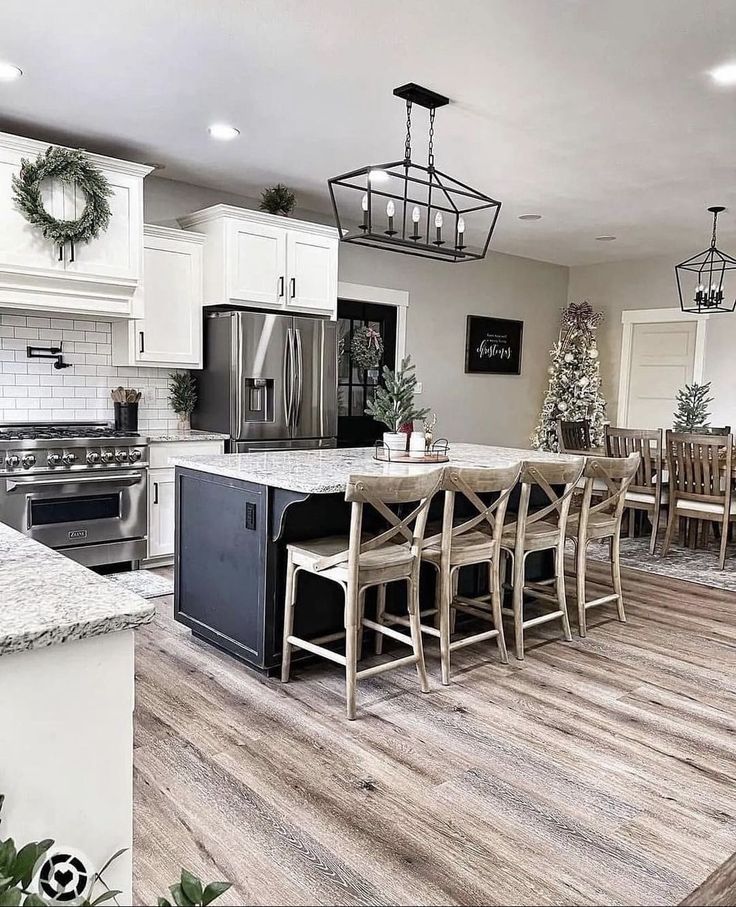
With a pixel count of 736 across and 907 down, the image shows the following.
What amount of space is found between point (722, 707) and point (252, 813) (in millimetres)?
2024

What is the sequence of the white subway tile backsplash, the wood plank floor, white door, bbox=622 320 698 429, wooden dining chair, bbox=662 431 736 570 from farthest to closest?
white door, bbox=622 320 698 429, wooden dining chair, bbox=662 431 736 570, the white subway tile backsplash, the wood plank floor

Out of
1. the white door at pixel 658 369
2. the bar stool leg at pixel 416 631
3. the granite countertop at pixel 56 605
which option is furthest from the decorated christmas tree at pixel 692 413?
the granite countertop at pixel 56 605

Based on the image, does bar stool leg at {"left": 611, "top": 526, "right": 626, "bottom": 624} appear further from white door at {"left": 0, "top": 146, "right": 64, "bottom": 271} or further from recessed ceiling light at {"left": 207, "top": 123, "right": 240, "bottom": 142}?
white door at {"left": 0, "top": 146, "right": 64, "bottom": 271}

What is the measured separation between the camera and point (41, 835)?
1295mm

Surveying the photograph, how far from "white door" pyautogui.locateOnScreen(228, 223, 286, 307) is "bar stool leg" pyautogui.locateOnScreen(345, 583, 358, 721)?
293 centimetres

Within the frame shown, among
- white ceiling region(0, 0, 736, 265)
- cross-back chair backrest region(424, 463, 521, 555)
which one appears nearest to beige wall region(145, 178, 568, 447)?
white ceiling region(0, 0, 736, 265)

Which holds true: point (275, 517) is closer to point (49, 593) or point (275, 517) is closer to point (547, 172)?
point (49, 593)

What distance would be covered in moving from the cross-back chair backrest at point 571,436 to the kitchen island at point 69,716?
5657 millimetres

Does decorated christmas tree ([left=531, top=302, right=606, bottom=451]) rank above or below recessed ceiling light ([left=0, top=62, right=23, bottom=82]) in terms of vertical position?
below

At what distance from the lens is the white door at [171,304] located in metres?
5.03

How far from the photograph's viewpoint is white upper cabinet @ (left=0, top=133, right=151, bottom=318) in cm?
419

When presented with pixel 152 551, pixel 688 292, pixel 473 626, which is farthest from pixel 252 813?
pixel 688 292

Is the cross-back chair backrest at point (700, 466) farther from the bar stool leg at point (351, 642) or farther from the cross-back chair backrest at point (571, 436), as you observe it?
the bar stool leg at point (351, 642)

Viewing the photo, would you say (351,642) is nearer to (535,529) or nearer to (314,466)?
(314,466)
